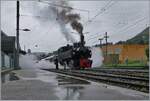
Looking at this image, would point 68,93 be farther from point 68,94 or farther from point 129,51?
point 129,51

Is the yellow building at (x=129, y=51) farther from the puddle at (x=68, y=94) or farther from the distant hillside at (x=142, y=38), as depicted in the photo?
the puddle at (x=68, y=94)

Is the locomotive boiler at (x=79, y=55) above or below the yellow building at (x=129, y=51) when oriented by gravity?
below

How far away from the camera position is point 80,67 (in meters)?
44.9

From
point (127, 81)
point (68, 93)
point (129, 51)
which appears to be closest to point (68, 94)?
point (68, 93)

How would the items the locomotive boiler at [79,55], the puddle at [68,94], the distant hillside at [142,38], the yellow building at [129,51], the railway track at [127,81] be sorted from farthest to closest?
the distant hillside at [142,38] < the yellow building at [129,51] < the locomotive boiler at [79,55] < the railway track at [127,81] < the puddle at [68,94]

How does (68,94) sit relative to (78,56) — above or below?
below

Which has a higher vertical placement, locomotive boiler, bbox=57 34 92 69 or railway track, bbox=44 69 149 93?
locomotive boiler, bbox=57 34 92 69

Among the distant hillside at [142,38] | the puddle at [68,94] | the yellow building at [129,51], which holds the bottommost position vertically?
the puddle at [68,94]

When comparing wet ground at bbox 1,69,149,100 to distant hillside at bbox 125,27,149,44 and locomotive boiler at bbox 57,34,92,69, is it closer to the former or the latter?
locomotive boiler at bbox 57,34,92,69

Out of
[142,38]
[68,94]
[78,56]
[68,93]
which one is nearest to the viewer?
[68,94]

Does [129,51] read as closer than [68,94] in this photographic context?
No

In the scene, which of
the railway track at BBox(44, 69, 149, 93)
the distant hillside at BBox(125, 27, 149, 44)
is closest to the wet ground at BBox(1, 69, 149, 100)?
the railway track at BBox(44, 69, 149, 93)

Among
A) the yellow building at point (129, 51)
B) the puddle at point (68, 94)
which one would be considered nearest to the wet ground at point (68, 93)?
the puddle at point (68, 94)

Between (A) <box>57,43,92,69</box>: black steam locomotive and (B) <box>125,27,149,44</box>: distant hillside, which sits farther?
(B) <box>125,27,149,44</box>: distant hillside
